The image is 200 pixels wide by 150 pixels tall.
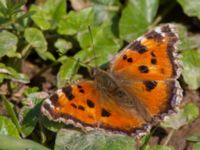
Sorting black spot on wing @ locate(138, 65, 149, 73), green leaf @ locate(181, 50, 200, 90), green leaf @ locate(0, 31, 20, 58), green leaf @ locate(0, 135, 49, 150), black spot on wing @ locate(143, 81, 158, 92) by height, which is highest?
green leaf @ locate(0, 135, 49, 150)

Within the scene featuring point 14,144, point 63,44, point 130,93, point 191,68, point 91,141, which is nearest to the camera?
point 14,144

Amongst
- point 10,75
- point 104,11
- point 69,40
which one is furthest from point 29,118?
point 104,11

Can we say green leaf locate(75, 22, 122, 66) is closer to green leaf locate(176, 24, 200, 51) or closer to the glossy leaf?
green leaf locate(176, 24, 200, 51)

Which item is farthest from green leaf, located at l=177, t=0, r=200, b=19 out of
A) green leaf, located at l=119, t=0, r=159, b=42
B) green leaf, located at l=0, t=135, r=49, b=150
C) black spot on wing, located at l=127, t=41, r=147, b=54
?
green leaf, located at l=0, t=135, r=49, b=150

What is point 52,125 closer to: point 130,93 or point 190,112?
point 130,93

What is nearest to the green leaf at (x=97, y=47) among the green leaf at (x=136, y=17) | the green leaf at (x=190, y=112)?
the green leaf at (x=136, y=17)

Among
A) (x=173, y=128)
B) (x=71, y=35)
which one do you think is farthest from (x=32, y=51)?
(x=173, y=128)

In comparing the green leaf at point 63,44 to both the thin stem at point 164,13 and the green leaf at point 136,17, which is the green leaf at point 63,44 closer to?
the green leaf at point 136,17

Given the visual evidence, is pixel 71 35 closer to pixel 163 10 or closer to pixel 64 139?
pixel 163 10
